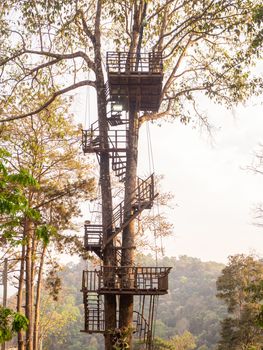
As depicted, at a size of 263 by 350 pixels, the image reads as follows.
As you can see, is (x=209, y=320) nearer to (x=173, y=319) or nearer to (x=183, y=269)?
(x=173, y=319)

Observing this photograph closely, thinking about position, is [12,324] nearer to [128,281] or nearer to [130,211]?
[128,281]

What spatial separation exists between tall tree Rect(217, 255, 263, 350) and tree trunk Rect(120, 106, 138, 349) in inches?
637

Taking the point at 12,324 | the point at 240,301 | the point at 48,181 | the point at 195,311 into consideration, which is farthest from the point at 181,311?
the point at 12,324

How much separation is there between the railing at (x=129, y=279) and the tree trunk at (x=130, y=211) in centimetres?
62

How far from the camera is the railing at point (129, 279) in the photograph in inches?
549

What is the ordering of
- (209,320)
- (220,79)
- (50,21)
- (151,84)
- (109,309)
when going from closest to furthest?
(109,309), (151,84), (50,21), (220,79), (209,320)

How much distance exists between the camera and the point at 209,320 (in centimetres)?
6662

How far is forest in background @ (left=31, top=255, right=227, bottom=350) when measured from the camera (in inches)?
2504

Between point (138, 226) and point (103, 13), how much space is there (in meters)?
12.4

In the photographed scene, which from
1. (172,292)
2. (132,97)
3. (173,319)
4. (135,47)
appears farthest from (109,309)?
(172,292)

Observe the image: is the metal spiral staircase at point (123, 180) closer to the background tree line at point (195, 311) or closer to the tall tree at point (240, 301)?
the background tree line at point (195, 311)

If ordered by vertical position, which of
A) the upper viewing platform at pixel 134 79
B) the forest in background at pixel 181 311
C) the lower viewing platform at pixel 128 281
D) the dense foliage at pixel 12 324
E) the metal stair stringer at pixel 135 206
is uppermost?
the upper viewing platform at pixel 134 79

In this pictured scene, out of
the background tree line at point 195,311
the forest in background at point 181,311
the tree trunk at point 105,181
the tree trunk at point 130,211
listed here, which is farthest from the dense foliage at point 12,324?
the forest in background at point 181,311

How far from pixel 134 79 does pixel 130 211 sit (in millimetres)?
4793
